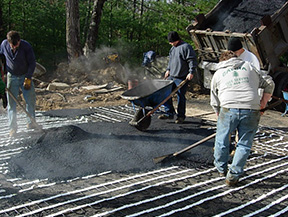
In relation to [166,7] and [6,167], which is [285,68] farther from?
[6,167]

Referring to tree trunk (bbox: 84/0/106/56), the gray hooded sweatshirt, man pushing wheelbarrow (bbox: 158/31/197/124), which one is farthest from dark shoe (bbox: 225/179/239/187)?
tree trunk (bbox: 84/0/106/56)

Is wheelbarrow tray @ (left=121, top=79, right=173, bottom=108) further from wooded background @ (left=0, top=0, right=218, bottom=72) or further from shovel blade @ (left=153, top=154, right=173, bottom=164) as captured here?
wooded background @ (left=0, top=0, right=218, bottom=72)

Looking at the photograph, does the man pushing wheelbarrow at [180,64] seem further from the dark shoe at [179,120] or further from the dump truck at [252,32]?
the dump truck at [252,32]

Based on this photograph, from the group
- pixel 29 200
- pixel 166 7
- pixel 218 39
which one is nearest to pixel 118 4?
pixel 166 7

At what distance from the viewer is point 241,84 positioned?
338 cm

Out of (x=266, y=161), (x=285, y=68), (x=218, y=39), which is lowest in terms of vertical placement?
(x=266, y=161)

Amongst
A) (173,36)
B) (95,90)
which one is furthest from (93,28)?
(173,36)

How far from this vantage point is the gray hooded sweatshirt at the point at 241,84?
11.1 ft

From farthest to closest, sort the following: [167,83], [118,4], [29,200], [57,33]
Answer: [118,4] → [57,33] → [167,83] → [29,200]

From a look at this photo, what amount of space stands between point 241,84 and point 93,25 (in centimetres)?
829

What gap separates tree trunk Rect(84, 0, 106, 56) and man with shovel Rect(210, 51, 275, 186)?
311 inches

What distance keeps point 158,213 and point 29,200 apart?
50.7 inches

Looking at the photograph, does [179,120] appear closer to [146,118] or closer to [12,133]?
[146,118]

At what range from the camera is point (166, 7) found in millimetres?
11344
